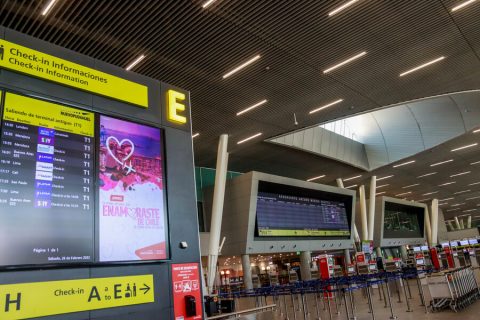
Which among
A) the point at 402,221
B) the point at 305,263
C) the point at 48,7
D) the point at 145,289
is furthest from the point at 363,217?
the point at 145,289

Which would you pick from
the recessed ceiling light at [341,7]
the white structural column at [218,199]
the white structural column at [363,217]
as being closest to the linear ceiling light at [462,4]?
the recessed ceiling light at [341,7]

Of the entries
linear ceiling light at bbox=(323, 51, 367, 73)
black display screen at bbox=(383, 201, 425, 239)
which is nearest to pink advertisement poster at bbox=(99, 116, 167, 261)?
linear ceiling light at bbox=(323, 51, 367, 73)

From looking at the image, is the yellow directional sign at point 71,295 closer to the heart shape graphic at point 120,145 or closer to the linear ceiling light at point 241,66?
the heart shape graphic at point 120,145

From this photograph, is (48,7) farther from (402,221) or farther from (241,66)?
(402,221)

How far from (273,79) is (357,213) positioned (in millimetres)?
24986

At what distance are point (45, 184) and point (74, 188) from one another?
1.05 feet

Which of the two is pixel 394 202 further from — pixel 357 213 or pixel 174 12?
pixel 174 12

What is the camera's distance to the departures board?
3727mm

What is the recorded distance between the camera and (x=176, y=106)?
583 cm

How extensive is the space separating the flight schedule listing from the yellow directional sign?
0.82ft

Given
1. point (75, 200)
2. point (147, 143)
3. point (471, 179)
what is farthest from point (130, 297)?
point (471, 179)

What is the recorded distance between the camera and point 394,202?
36.8 metres

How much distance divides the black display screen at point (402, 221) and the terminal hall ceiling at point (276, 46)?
23.6 meters

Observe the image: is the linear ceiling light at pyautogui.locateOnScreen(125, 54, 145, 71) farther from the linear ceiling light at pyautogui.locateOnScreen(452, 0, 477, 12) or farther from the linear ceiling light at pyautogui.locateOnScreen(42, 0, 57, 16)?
the linear ceiling light at pyautogui.locateOnScreen(452, 0, 477, 12)
